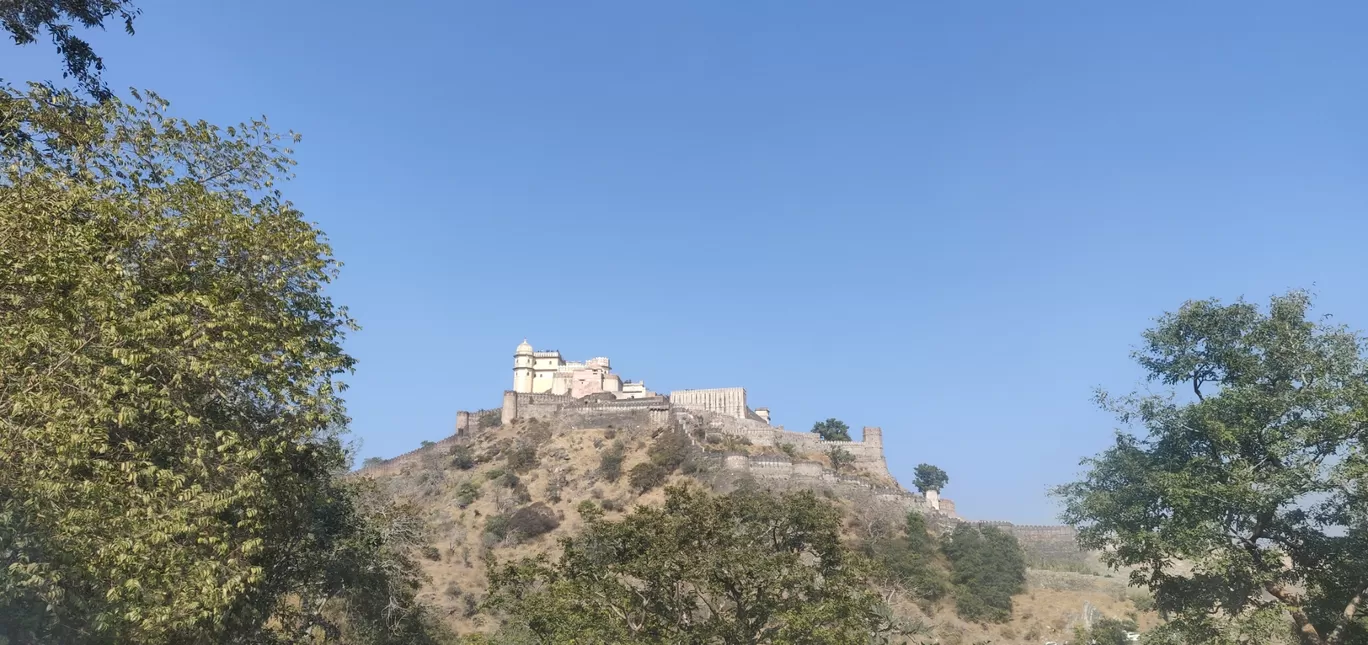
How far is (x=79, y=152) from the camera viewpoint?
30.5 feet

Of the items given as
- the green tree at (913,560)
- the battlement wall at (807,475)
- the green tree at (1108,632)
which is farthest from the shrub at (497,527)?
the green tree at (1108,632)

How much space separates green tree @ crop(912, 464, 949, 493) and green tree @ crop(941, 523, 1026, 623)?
24245mm

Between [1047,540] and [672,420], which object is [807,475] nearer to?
[672,420]

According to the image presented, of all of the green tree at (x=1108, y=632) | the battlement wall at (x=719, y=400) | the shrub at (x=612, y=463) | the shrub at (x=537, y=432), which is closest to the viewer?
the green tree at (x=1108, y=632)

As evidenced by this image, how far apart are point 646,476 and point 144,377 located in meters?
48.6

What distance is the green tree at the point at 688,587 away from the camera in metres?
13.8

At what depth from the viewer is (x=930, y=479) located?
77188 millimetres

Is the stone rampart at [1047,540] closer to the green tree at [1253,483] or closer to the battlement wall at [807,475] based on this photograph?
the battlement wall at [807,475]

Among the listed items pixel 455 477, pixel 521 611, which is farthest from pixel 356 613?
pixel 455 477

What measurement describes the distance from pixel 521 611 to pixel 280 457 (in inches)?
240

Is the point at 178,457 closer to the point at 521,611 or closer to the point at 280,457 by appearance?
the point at 280,457

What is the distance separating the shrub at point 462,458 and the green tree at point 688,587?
49.9 meters

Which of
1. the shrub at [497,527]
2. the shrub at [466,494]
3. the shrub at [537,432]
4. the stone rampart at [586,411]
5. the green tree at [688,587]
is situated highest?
the stone rampart at [586,411]

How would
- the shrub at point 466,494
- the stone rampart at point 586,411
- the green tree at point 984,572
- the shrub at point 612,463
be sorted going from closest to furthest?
the green tree at point 984,572, the shrub at point 466,494, the shrub at point 612,463, the stone rampart at point 586,411
